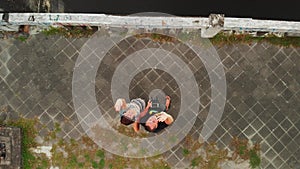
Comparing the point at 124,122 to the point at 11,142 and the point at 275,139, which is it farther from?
the point at 275,139

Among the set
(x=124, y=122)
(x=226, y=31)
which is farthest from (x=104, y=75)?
(x=226, y=31)

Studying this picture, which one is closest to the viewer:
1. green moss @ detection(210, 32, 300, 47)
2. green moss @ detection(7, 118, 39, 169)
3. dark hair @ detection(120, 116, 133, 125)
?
dark hair @ detection(120, 116, 133, 125)

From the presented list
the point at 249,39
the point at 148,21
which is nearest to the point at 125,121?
the point at 148,21

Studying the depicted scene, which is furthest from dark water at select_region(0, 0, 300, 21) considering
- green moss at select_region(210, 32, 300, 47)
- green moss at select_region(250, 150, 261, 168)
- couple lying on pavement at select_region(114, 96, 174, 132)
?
green moss at select_region(250, 150, 261, 168)

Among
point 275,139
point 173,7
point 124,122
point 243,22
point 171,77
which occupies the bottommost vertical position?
point 275,139

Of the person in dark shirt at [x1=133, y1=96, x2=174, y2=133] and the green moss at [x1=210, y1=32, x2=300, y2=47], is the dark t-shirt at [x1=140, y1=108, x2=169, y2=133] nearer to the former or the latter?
the person in dark shirt at [x1=133, y1=96, x2=174, y2=133]

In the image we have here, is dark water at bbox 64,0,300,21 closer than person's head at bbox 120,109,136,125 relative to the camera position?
No
